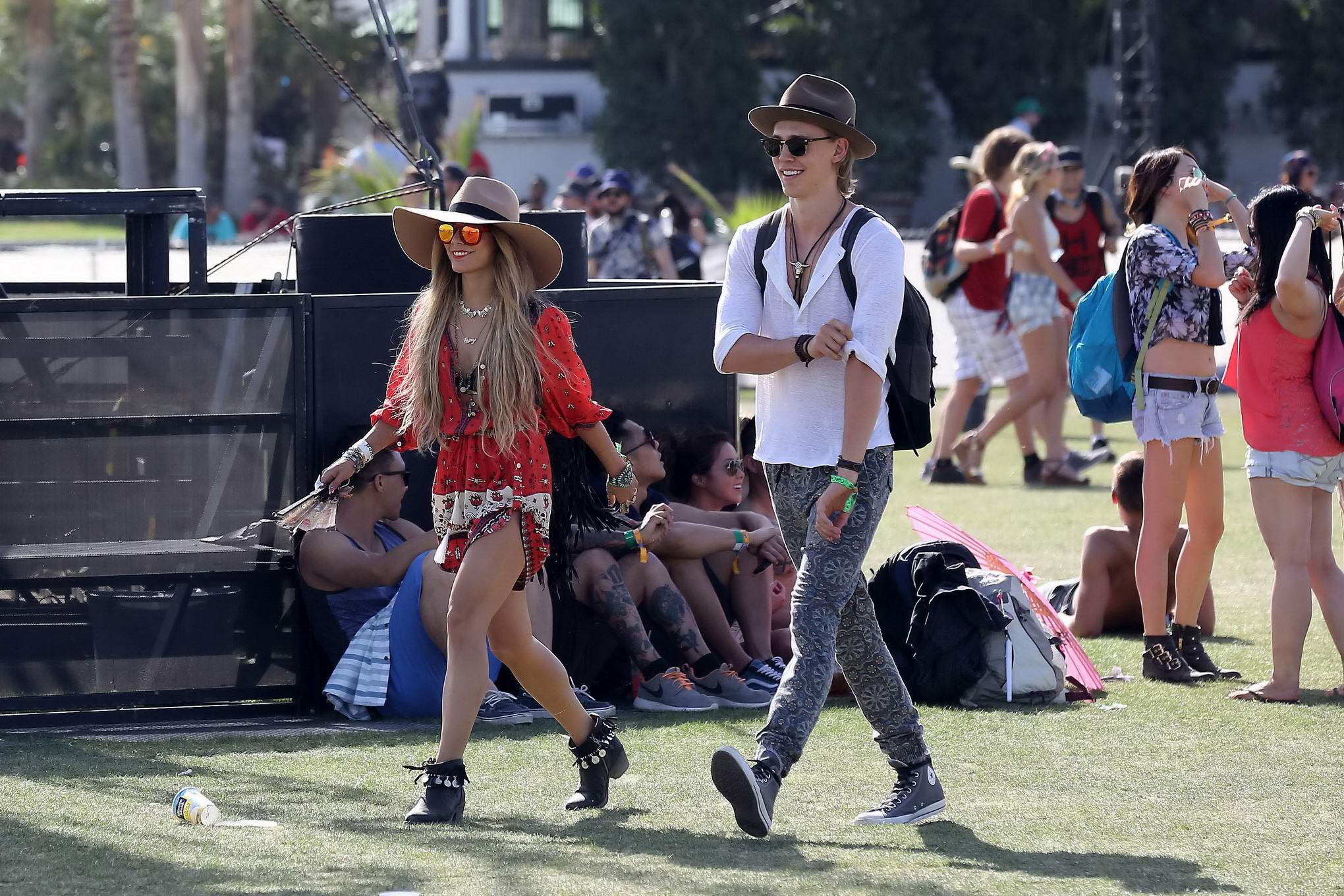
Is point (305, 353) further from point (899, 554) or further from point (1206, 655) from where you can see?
point (1206, 655)

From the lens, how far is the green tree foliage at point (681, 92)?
38.2 m

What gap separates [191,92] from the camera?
39375 millimetres

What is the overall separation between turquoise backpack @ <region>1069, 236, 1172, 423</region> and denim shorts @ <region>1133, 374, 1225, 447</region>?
53 mm

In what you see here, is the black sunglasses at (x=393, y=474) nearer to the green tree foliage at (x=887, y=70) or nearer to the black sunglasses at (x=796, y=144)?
the black sunglasses at (x=796, y=144)

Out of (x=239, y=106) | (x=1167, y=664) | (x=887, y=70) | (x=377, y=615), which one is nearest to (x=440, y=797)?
(x=377, y=615)

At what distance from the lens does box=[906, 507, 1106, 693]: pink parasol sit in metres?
6.59

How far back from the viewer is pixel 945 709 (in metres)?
6.34

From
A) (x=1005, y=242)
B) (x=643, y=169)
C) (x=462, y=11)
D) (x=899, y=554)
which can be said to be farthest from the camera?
(x=462, y=11)

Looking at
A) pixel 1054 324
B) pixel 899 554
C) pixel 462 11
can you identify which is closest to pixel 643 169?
pixel 462 11

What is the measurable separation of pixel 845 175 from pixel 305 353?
7.89 ft

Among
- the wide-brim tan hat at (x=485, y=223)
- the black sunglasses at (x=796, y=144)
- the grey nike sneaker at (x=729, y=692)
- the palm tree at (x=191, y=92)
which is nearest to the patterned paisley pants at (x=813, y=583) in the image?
the black sunglasses at (x=796, y=144)

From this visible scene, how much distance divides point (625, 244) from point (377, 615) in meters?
7.06

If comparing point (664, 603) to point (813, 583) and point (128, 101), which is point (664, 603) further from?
point (128, 101)

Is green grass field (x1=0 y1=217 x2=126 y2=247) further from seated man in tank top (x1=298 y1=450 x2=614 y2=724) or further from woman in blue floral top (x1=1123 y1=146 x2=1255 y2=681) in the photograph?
woman in blue floral top (x1=1123 y1=146 x2=1255 y2=681)
